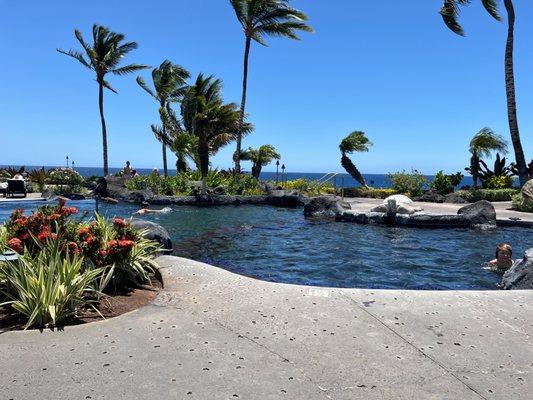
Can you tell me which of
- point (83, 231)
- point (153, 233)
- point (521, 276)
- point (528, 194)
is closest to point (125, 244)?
point (83, 231)

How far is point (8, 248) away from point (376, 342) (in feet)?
13.9

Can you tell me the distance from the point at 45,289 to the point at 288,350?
7.95ft

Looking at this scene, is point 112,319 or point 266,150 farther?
point 266,150

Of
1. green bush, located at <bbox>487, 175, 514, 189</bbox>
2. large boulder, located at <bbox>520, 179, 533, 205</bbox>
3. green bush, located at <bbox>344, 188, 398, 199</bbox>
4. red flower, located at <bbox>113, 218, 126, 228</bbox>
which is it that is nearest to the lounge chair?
green bush, located at <bbox>344, 188, 398, 199</bbox>

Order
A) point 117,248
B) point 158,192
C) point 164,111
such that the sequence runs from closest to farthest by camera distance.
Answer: point 117,248
point 158,192
point 164,111

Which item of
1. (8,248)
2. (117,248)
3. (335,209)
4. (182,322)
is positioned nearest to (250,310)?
(182,322)

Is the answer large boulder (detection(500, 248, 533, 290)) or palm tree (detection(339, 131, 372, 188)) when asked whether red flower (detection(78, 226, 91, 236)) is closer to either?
large boulder (detection(500, 248, 533, 290))

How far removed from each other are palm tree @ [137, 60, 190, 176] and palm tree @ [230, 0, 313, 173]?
31.1 feet

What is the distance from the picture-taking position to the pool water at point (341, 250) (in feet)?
28.6

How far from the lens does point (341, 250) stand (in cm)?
1156

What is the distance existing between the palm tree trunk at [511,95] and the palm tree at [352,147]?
13078mm

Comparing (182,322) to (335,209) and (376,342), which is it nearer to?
(376,342)

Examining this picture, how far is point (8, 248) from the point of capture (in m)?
5.22

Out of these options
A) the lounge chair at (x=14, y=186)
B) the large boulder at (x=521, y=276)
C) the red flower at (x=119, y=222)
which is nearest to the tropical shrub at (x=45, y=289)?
the red flower at (x=119, y=222)
